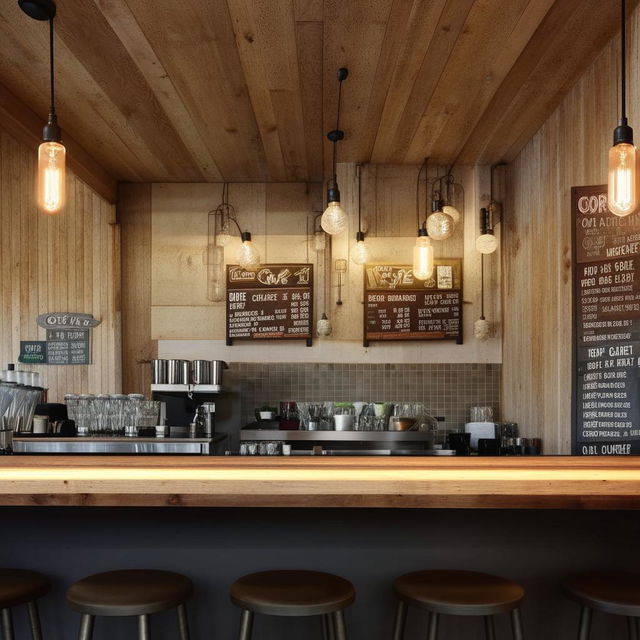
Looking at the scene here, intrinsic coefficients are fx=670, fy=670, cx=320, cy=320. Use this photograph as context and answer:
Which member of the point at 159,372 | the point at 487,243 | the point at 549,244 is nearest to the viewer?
the point at 549,244

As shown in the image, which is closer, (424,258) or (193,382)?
(424,258)

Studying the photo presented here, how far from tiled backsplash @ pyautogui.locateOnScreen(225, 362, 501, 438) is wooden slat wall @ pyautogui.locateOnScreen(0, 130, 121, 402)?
1.18 meters

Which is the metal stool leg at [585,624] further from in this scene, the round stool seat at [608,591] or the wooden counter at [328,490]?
the wooden counter at [328,490]

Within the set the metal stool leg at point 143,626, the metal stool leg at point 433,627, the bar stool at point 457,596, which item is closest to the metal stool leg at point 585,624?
the bar stool at point 457,596

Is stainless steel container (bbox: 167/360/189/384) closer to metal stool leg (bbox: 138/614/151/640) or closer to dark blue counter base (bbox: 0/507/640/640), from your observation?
dark blue counter base (bbox: 0/507/640/640)

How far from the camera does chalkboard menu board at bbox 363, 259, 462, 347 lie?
536cm

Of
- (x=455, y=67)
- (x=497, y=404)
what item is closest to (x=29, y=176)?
(x=455, y=67)

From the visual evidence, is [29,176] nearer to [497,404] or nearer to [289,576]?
[497,404]

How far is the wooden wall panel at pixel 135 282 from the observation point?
574 cm

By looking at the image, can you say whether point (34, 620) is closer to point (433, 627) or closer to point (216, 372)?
point (433, 627)

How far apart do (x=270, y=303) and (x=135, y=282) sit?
120cm

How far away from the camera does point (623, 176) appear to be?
92.7 inches

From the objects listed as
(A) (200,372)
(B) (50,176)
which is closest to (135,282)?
(A) (200,372)

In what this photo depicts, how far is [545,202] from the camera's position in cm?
445
